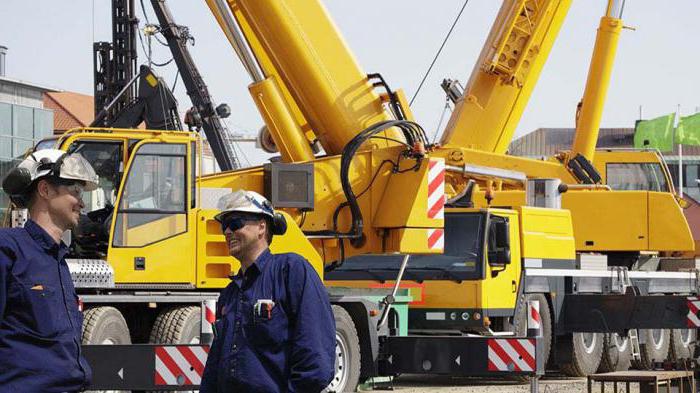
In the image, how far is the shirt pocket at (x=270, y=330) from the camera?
6.25 m

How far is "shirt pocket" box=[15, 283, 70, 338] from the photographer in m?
5.90

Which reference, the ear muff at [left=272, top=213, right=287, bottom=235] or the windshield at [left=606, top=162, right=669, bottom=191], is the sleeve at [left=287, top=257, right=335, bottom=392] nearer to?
the ear muff at [left=272, top=213, right=287, bottom=235]

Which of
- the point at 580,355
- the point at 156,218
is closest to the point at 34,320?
the point at 156,218

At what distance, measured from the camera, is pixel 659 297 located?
62.0ft

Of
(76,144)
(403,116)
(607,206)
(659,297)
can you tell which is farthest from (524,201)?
(76,144)

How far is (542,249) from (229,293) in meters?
14.3

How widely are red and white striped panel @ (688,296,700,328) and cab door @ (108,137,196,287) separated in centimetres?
697

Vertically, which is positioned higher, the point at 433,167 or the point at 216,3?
the point at 216,3

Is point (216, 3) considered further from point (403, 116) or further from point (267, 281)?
point (267, 281)

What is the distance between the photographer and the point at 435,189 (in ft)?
51.5

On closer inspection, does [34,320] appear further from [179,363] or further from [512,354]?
[512,354]

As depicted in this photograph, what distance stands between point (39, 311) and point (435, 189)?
999 cm

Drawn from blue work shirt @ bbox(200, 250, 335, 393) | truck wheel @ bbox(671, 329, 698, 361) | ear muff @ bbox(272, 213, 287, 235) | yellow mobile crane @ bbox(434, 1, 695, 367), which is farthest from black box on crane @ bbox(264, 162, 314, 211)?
truck wheel @ bbox(671, 329, 698, 361)

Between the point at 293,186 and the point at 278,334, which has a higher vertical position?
the point at 293,186
